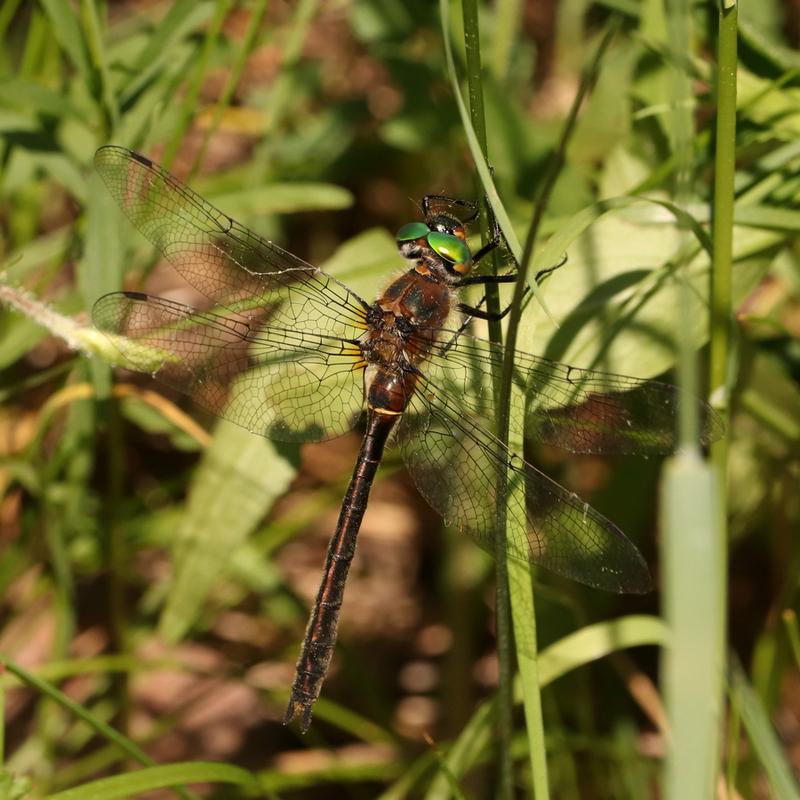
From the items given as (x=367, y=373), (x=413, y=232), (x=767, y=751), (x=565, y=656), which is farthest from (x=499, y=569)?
(x=413, y=232)

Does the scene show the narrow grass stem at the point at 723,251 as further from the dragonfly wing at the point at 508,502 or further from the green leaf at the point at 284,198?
the green leaf at the point at 284,198

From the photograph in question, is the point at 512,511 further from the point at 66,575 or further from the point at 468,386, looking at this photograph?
the point at 66,575

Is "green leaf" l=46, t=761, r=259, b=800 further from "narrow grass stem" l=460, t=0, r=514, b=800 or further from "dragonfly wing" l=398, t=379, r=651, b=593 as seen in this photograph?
"dragonfly wing" l=398, t=379, r=651, b=593

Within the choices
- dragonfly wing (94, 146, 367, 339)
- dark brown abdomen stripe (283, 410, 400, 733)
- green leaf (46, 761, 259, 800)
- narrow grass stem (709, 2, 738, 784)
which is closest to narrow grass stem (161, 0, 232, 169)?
dragonfly wing (94, 146, 367, 339)

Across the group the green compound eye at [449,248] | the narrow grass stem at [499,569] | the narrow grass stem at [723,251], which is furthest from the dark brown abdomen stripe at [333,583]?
the narrow grass stem at [723,251]

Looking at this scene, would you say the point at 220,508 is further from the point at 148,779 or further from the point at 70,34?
the point at 70,34

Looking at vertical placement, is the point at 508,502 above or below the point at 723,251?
Answer: below
